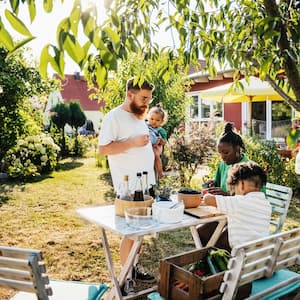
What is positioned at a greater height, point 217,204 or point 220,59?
point 220,59

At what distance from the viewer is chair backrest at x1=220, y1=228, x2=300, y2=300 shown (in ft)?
6.37

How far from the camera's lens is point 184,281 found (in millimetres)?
2225

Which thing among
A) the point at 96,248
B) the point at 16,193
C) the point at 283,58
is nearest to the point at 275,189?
the point at 283,58

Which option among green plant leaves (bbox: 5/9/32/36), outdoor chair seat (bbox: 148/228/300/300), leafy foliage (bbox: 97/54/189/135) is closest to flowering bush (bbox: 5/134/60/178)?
leafy foliage (bbox: 97/54/189/135)

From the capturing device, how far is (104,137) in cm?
304

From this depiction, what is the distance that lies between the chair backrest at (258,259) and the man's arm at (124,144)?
4.11 feet

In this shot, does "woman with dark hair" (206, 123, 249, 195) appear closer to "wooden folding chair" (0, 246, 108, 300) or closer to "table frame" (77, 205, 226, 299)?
"table frame" (77, 205, 226, 299)

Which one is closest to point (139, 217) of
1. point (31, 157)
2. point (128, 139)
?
point (128, 139)

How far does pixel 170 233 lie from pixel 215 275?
280 cm

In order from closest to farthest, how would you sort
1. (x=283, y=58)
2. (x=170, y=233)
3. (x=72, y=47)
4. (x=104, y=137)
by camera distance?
(x=72, y=47) < (x=283, y=58) < (x=104, y=137) < (x=170, y=233)

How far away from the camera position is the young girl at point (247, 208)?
2.49 m

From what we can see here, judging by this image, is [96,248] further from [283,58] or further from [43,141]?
[43,141]

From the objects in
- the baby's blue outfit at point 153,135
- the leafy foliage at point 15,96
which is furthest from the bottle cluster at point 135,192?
the leafy foliage at point 15,96

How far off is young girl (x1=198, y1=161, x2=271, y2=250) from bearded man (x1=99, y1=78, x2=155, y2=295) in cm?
78
